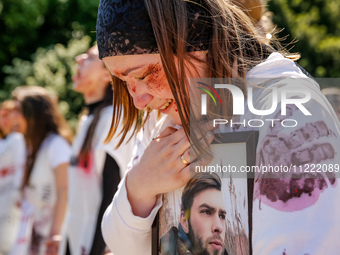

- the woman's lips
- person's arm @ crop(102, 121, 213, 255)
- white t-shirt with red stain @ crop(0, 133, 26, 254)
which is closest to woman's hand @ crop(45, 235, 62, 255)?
white t-shirt with red stain @ crop(0, 133, 26, 254)

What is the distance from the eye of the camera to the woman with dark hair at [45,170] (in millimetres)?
4840

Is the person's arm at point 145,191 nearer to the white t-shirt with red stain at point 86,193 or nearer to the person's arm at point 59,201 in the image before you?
the white t-shirt with red stain at point 86,193

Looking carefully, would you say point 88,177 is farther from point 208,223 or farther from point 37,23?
point 37,23

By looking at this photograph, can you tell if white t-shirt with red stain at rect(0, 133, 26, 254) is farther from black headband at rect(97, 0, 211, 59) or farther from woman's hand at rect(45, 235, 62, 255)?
black headband at rect(97, 0, 211, 59)

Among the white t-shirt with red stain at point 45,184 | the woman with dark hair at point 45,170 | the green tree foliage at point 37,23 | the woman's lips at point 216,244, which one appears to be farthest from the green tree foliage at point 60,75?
the woman's lips at point 216,244

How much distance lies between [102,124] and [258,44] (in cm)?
241

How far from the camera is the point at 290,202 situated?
125cm

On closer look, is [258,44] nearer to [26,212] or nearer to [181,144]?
[181,144]

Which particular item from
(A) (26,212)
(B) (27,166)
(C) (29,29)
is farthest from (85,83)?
(C) (29,29)

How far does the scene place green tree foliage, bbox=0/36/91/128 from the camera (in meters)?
14.1

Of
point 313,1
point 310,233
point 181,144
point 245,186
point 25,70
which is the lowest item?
point 310,233

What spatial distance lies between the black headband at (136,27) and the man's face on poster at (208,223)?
0.39 metres

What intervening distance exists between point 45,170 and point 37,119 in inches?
20.0

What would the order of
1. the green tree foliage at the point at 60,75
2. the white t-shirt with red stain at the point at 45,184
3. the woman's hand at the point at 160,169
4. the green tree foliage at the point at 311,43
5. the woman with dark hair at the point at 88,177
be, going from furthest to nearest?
1. the green tree foliage at the point at 311,43
2. the green tree foliage at the point at 60,75
3. the white t-shirt with red stain at the point at 45,184
4. the woman with dark hair at the point at 88,177
5. the woman's hand at the point at 160,169
